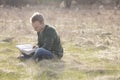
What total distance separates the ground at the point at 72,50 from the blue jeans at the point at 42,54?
0.19m

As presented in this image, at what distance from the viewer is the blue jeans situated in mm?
8289

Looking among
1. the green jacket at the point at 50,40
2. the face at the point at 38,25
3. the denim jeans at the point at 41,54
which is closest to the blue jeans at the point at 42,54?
the denim jeans at the point at 41,54

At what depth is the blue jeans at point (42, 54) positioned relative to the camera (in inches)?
326

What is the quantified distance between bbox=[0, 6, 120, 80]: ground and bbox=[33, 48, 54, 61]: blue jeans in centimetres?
19

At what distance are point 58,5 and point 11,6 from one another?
10.6ft

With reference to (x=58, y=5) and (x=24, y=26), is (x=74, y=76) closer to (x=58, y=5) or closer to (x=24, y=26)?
(x=24, y=26)

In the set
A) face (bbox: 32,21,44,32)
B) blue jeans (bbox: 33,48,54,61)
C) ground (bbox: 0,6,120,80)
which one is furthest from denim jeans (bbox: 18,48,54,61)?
face (bbox: 32,21,44,32)

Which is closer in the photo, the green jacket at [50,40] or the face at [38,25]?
the face at [38,25]

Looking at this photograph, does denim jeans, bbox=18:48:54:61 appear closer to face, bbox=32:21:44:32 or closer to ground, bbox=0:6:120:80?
ground, bbox=0:6:120:80

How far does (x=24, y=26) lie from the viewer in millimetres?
14727

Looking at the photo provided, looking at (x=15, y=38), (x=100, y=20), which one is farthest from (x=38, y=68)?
(x=100, y=20)

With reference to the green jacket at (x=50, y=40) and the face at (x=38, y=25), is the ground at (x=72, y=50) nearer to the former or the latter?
the green jacket at (x=50, y=40)

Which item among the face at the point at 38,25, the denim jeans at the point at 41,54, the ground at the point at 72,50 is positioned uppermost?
the face at the point at 38,25

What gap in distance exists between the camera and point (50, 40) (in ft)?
27.5
